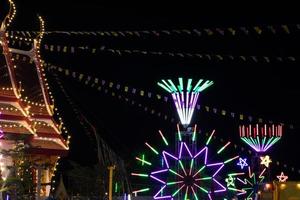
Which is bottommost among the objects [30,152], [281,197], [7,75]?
[281,197]

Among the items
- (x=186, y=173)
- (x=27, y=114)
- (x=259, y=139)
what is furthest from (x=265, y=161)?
(x=27, y=114)

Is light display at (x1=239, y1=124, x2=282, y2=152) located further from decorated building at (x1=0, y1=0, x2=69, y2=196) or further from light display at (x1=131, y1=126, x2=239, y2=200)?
decorated building at (x1=0, y1=0, x2=69, y2=196)

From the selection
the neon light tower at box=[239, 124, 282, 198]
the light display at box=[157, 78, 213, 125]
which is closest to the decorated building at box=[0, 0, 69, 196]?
the light display at box=[157, 78, 213, 125]

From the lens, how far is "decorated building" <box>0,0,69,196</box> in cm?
2841

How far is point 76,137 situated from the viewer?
5969cm

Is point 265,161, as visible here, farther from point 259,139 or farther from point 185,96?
point 185,96

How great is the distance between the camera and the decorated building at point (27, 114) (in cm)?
2841

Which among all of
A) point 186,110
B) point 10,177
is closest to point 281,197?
point 10,177

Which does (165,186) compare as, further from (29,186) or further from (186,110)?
(29,186)

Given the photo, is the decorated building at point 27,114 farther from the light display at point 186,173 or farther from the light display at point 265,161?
the light display at point 265,161

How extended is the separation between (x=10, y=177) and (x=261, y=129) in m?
39.4

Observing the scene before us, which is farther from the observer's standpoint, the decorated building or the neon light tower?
the neon light tower

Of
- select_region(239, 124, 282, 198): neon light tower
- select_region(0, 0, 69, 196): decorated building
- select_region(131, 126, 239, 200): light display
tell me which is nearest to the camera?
select_region(0, 0, 69, 196): decorated building

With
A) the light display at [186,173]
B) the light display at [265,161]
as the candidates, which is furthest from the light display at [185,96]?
the light display at [265,161]
